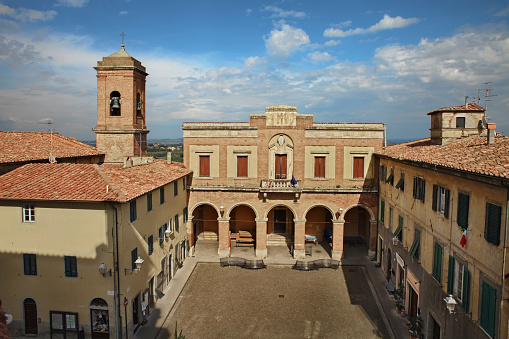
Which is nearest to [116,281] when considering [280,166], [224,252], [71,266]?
[71,266]

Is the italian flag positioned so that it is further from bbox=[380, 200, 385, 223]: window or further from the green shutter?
bbox=[380, 200, 385, 223]: window

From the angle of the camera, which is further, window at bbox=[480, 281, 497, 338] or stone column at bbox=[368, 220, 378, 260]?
stone column at bbox=[368, 220, 378, 260]

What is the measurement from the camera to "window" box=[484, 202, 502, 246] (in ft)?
36.0

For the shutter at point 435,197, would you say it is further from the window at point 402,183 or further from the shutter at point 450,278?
the window at point 402,183

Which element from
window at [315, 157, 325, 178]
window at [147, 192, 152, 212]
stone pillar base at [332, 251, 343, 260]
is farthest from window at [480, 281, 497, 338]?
window at [315, 157, 325, 178]

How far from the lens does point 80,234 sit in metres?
16.7

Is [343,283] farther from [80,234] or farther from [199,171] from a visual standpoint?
[80,234]

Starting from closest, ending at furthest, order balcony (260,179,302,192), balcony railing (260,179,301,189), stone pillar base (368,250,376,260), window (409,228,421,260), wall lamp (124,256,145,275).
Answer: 1. wall lamp (124,256,145,275)
2. window (409,228,421,260)
3. balcony (260,179,302,192)
4. balcony railing (260,179,301,189)
5. stone pillar base (368,250,376,260)

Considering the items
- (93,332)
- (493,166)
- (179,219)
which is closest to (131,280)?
(93,332)

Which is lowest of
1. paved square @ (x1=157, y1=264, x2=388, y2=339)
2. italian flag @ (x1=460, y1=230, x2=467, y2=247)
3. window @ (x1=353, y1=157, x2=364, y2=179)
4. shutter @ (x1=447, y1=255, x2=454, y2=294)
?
paved square @ (x1=157, y1=264, x2=388, y2=339)

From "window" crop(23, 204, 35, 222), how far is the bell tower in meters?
12.5

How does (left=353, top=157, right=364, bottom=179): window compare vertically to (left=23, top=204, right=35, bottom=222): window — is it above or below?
above

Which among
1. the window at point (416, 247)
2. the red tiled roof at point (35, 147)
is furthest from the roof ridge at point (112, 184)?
the window at point (416, 247)

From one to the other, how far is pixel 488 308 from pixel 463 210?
11.7ft
